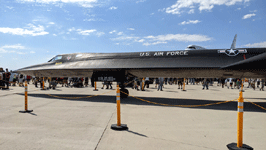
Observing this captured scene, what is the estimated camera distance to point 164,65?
32.1ft

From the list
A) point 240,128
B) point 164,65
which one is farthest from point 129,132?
point 164,65

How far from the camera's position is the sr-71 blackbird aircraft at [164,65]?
9.03m

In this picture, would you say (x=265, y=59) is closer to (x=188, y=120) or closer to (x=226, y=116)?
(x=226, y=116)

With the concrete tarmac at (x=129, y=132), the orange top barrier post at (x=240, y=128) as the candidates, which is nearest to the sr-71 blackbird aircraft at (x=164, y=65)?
the concrete tarmac at (x=129, y=132)

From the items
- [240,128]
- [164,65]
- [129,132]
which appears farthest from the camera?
[164,65]

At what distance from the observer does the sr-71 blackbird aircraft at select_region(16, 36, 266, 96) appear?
9031 mm

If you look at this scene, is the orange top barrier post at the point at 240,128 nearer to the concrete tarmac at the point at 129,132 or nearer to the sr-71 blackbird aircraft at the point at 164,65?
the concrete tarmac at the point at 129,132

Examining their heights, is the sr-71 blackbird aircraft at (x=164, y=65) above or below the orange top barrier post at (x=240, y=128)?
above

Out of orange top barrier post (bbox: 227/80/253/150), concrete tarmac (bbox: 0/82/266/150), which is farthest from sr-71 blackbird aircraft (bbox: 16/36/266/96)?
orange top barrier post (bbox: 227/80/253/150)

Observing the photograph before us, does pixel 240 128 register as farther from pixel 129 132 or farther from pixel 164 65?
pixel 164 65

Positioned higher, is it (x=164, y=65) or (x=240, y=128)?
(x=164, y=65)

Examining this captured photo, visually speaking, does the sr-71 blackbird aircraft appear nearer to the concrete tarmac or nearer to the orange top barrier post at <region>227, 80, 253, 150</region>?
the concrete tarmac

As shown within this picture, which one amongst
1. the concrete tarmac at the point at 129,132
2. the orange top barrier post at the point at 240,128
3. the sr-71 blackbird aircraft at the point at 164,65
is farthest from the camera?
the sr-71 blackbird aircraft at the point at 164,65

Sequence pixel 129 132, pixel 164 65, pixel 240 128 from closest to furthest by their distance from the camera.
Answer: pixel 240 128
pixel 129 132
pixel 164 65
